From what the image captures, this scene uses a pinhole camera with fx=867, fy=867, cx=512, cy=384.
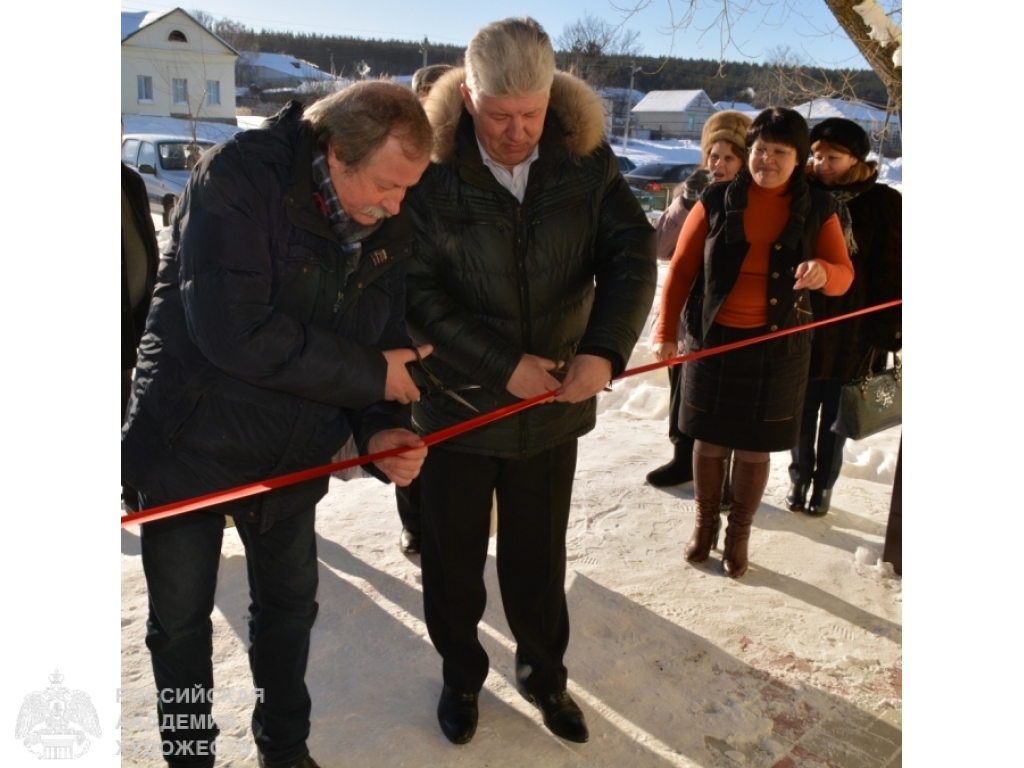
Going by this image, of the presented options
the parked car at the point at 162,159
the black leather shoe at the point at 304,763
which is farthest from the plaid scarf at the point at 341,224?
the parked car at the point at 162,159

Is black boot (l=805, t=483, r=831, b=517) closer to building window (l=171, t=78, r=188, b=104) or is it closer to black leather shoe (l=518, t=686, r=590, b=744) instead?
black leather shoe (l=518, t=686, r=590, b=744)

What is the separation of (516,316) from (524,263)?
159 millimetres

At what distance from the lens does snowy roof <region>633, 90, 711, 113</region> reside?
177ft

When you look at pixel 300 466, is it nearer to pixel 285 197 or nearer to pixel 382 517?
pixel 285 197

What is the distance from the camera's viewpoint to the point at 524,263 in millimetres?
2477

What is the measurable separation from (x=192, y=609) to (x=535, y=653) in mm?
1094

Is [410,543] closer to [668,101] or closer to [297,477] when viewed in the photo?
[297,477]

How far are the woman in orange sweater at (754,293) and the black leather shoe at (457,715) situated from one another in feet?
4.88

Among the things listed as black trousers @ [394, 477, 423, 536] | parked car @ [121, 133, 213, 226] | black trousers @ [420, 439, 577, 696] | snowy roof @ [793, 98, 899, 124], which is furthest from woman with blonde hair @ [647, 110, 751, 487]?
parked car @ [121, 133, 213, 226]

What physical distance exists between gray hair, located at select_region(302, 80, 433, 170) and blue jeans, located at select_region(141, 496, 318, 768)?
3.10ft

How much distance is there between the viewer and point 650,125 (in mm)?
55188

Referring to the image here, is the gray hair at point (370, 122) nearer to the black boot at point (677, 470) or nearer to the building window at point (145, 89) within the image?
the black boot at point (677, 470)

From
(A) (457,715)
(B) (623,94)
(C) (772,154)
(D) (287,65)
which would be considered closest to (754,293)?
(C) (772,154)

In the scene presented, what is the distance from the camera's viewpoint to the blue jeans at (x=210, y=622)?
2.12 metres
